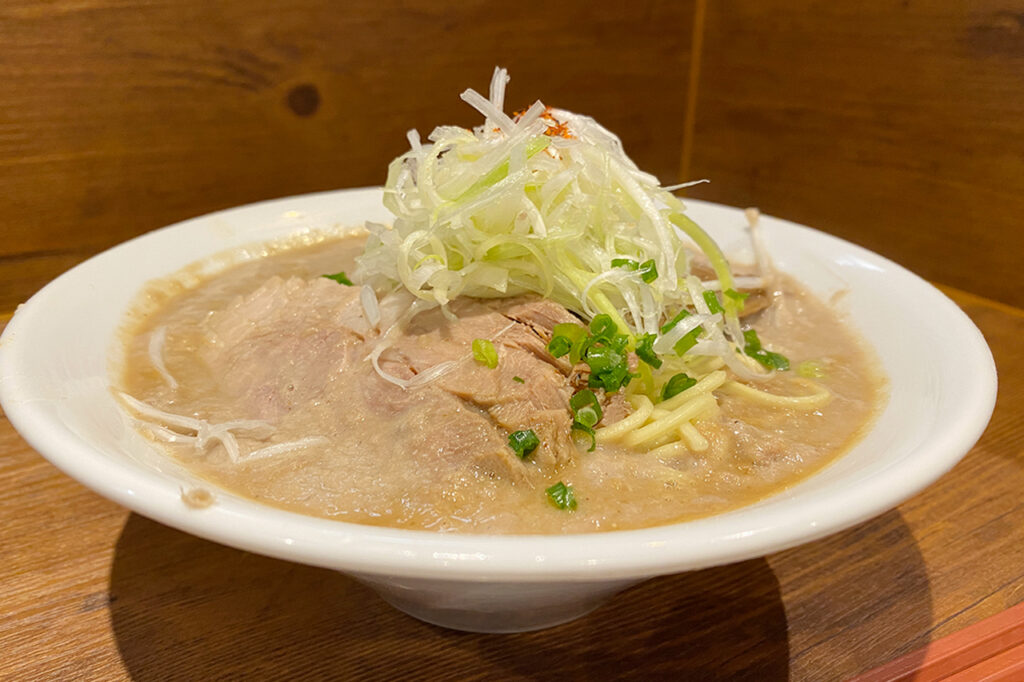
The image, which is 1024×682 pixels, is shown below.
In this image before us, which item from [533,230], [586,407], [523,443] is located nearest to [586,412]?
[586,407]

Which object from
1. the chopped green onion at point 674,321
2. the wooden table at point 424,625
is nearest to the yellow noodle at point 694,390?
the chopped green onion at point 674,321

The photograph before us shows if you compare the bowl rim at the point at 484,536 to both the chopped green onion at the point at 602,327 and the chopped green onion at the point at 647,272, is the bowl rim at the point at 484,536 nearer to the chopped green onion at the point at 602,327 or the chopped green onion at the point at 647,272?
the chopped green onion at the point at 602,327

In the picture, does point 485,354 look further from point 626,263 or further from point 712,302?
point 712,302

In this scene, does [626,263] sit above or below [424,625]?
above

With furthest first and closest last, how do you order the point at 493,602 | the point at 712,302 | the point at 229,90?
the point at 229,90
the point at 712,302
the point at 493,602

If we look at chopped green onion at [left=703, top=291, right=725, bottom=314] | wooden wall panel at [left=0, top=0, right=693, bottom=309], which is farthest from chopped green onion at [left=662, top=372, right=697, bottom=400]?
wooden wall panel at [left=0, top=0, right=693, bottom=309]

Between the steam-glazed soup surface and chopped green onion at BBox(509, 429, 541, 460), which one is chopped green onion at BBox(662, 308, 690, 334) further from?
chopped green onion at BBox(509, 429, 541, 460)
